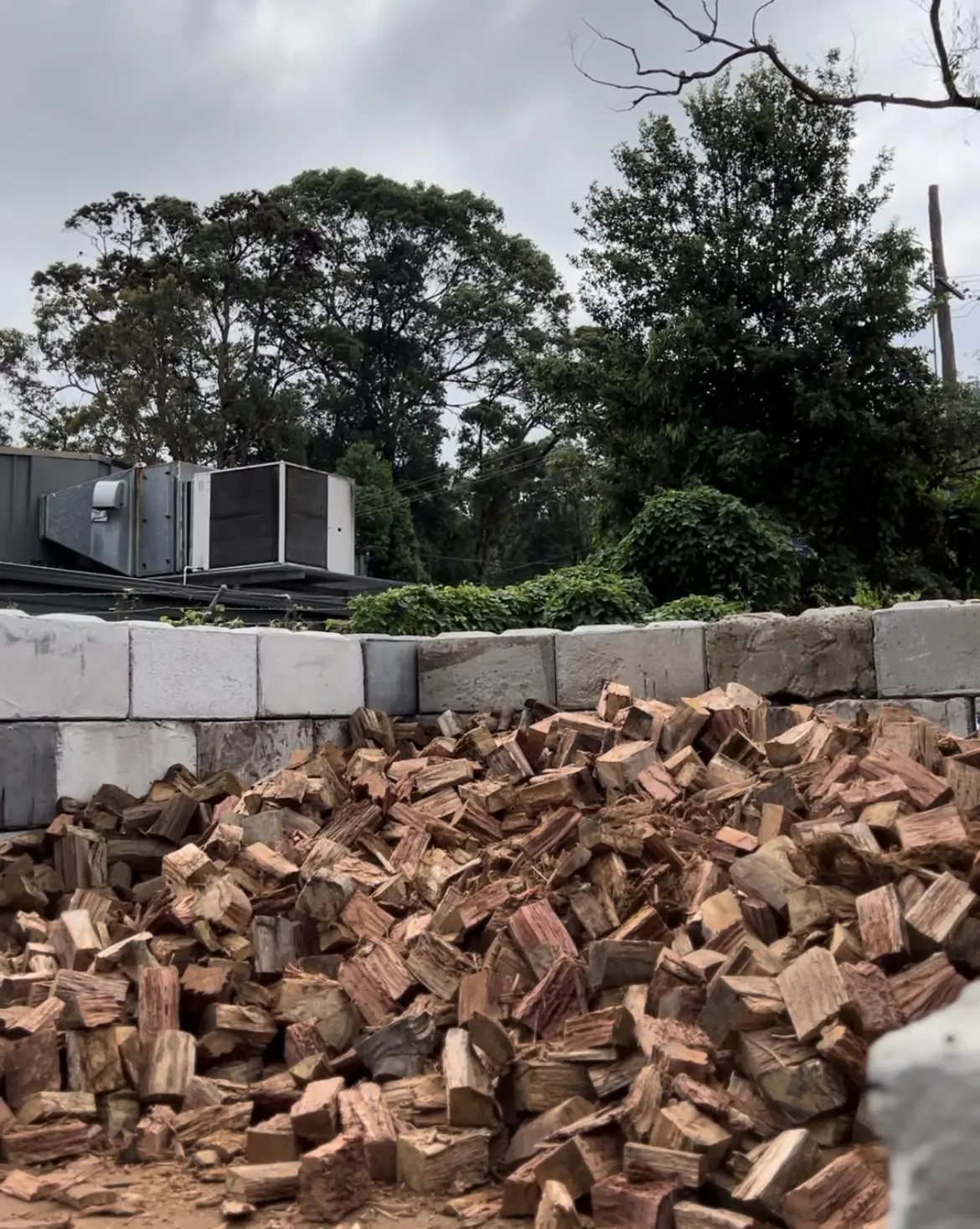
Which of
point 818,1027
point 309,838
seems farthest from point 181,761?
point 818,1027

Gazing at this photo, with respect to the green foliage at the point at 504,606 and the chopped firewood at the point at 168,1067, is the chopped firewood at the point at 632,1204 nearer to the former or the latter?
the chopped firewood at the point at 168,1067

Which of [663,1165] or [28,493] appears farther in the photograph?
[28,493]

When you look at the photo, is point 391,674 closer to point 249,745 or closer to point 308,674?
point 308,674

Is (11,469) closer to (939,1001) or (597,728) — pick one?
(597,728)

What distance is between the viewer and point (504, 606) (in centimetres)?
812

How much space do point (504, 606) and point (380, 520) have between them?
66.0 feet

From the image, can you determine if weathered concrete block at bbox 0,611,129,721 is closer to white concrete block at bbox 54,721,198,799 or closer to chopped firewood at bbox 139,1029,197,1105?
white concrete block at bbox 54,721,198,799

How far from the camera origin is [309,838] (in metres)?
4.14

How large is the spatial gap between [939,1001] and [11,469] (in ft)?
59.7

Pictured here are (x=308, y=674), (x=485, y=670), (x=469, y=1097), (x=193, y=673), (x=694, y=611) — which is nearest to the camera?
(x=469, y=1097)

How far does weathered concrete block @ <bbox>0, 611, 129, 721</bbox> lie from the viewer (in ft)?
13.8

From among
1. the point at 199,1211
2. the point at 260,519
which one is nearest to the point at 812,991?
the point at 199,1211

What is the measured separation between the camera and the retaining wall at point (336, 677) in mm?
4312

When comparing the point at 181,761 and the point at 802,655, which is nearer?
the point at 181,761
